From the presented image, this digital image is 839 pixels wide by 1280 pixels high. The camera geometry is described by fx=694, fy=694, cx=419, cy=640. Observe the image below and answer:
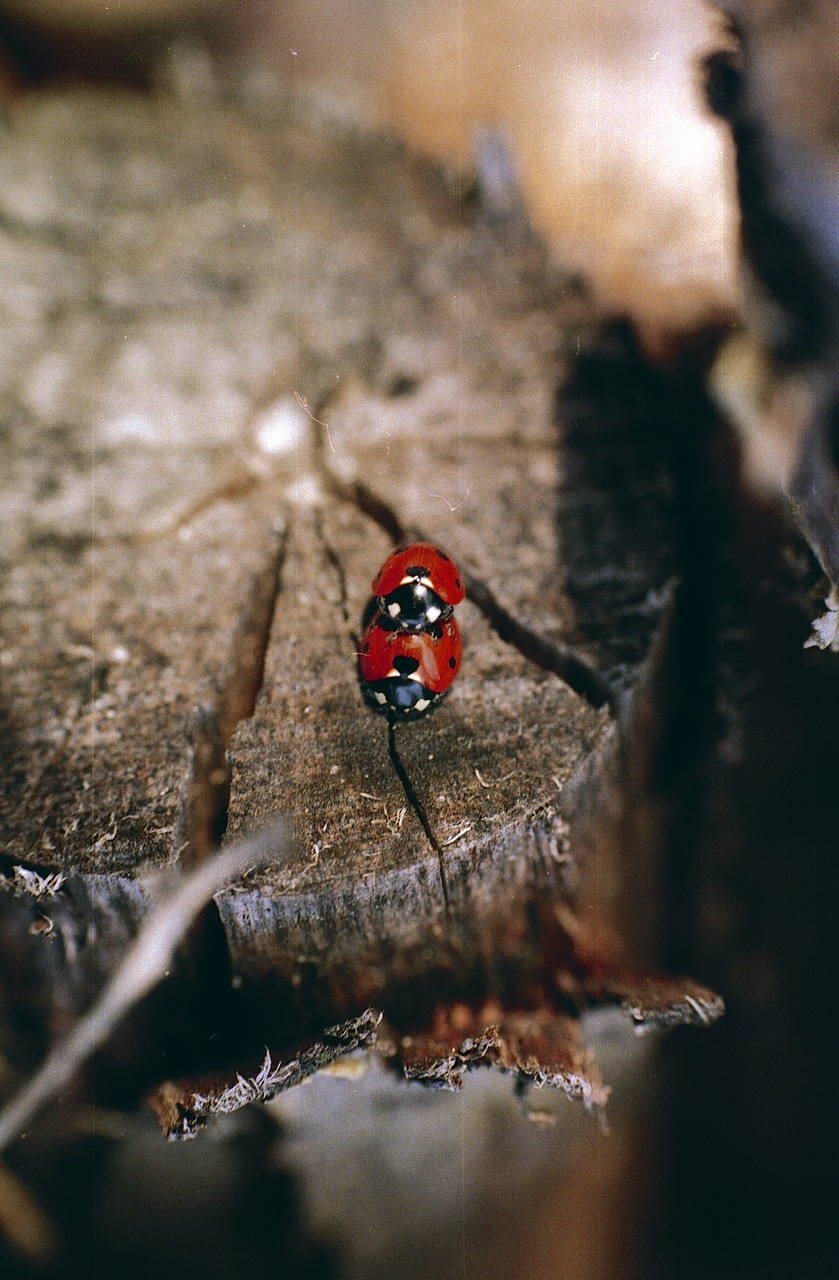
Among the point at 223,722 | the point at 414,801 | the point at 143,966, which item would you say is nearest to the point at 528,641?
the point at 414,801

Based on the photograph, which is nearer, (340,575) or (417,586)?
(417,586)

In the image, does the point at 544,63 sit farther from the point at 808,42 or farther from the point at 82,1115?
the point at 82,1115

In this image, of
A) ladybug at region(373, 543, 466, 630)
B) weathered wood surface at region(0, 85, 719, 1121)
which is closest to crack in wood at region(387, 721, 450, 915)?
weathered wood surface at region(0, 85, 719, 1121)

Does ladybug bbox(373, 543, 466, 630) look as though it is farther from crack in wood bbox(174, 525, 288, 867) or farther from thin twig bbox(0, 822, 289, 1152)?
thin twig bbox(0, 822, 289, 1152)

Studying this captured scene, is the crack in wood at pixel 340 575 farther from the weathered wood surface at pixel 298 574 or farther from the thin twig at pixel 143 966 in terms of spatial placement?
the thin twig at pixel 143 966

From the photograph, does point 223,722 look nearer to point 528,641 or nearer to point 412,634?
point 412,634

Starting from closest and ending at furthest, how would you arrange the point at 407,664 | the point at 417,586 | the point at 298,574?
1. the point at 407,664
2. the point at 417,586
3. the point at 298,574

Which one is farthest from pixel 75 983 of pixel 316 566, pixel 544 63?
pixel 544 63
